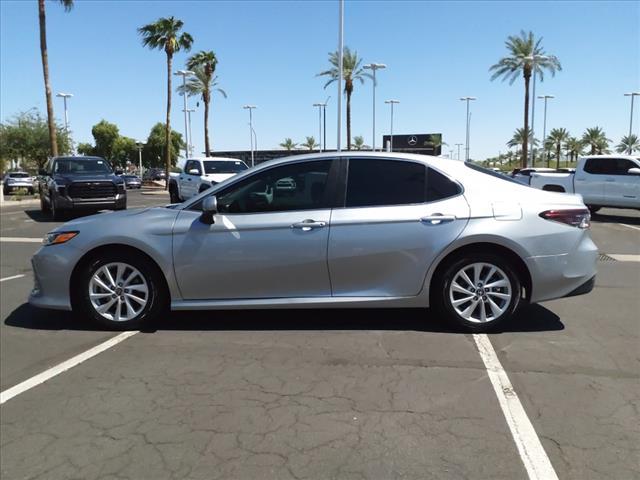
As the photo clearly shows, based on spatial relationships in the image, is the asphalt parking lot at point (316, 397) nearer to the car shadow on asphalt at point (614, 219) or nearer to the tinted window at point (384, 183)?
the tinted window at point (384, 183)

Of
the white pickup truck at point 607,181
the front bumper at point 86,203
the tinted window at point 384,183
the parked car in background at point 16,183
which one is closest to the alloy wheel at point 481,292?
the tinted window at point 384,183

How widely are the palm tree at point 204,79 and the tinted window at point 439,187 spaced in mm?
42224

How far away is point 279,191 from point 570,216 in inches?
102

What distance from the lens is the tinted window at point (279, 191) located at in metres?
4.91

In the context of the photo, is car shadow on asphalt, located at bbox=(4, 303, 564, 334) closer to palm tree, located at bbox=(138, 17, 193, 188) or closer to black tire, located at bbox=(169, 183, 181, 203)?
black tire, located at bbox=(169, 183, 181, 203)

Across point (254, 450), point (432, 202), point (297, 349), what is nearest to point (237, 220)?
point (297, 349)

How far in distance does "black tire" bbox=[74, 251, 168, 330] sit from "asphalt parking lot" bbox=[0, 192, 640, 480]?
169 millimetres

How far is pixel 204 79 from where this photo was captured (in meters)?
46.0

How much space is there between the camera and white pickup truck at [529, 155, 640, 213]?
15.6 metres

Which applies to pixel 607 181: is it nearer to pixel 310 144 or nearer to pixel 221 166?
pixel 221 166

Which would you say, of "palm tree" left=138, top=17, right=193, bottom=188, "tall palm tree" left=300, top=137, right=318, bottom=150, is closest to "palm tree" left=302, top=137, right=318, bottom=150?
"tall palm tree" left=300, top=137, right=318, bottom=150

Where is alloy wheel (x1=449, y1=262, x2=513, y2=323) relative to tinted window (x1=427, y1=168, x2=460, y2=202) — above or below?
below

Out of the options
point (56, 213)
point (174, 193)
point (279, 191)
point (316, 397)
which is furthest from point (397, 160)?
point (174, 193)

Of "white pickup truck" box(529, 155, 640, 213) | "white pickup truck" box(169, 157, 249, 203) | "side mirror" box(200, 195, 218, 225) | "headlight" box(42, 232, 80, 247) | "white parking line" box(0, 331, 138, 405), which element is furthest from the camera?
"white pickup truck" box(169, 157, 249, 203)
